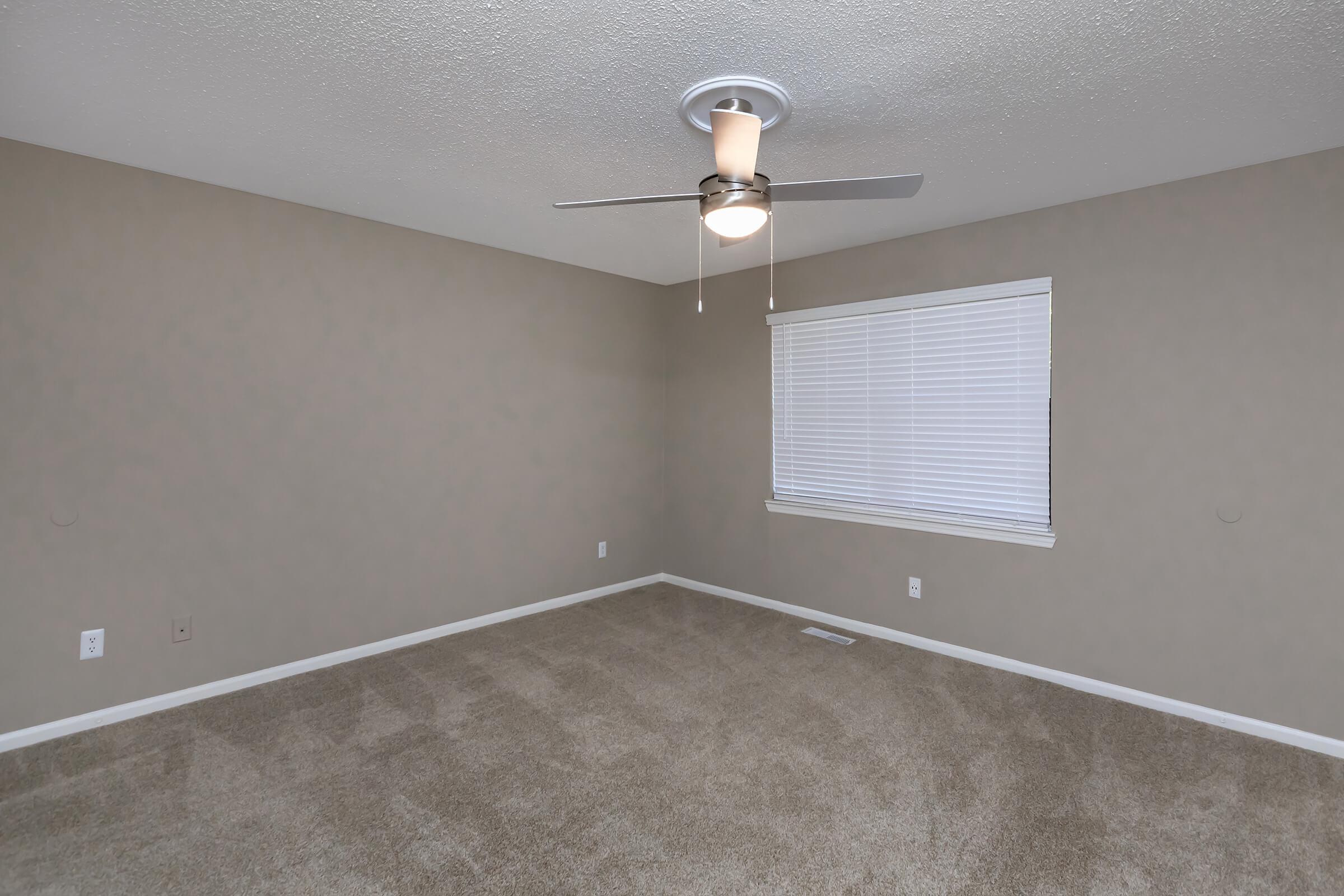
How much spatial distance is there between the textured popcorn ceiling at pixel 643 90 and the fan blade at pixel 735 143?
247mm

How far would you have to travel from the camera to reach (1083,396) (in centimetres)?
330

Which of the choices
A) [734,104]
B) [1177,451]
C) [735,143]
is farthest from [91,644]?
[1177,451]

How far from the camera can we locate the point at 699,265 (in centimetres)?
463

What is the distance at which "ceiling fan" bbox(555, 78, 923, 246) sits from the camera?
1966mm

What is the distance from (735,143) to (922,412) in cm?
248

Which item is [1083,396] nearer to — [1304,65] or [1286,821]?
[1304,65]

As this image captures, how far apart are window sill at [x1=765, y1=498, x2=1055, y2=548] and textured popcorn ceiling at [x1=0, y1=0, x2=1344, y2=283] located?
1.71m

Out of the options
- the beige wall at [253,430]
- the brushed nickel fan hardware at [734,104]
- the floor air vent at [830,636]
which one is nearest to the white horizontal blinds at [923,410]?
the floor air vent at [830,636]

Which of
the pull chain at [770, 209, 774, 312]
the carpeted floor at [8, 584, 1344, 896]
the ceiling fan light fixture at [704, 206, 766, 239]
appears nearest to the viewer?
the carpeted floor at [8, 584, 1344, 896]

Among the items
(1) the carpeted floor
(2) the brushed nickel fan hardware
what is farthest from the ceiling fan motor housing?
(1) the carpeted floor

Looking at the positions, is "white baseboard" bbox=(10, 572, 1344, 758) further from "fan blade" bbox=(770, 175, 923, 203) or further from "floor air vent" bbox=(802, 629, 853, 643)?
"fan blade" bbox=(770, 175, 923, 203)

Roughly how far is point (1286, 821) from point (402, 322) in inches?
176

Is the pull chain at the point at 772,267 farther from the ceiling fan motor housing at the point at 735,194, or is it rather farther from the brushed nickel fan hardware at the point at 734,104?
the ceiling fan motor housing at the point at 735,194

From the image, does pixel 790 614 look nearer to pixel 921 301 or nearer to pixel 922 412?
pixel 922 412
